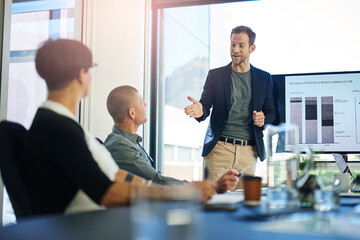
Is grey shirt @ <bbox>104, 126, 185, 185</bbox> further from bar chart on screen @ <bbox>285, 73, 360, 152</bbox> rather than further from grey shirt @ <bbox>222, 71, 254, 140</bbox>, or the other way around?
bar chart on screen @ <bbox>285, 73, 360, 152</bbox>

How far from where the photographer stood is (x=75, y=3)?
3.77 meters

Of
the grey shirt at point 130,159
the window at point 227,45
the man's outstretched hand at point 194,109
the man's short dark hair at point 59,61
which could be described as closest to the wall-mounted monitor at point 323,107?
the man's outstretched hand at point 194,109

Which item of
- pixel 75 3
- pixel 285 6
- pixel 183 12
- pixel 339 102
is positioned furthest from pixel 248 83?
pixel 285 6

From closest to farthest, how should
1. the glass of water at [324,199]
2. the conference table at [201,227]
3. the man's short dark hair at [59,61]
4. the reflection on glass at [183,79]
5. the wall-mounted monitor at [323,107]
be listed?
the conference table at [201,227]
the glass of water at [324,199]
the man's short dark hair at [59,61]
the wall-mounted monitor at [323,107]
the reflection on glass at [183,79]

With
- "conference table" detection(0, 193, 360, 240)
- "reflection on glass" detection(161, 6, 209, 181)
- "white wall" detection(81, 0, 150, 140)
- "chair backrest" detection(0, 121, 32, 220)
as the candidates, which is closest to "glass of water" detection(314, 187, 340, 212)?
"conference table" detection(0, 193, 360, 240)

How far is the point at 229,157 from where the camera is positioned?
11.8ft

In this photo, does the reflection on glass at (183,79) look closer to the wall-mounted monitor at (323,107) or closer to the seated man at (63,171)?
the wall-mounted monitor at (323,107)

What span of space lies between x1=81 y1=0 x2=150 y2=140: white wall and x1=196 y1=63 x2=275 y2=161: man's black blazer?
0.86 meters

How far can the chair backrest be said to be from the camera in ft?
4.47

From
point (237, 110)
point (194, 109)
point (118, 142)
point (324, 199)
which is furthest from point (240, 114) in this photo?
point (324, 199)

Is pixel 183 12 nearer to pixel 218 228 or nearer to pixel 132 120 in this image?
pixel 132 120

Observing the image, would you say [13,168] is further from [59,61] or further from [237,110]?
[237,110]

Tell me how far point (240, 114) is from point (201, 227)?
106 inches

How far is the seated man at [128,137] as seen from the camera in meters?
2.46
